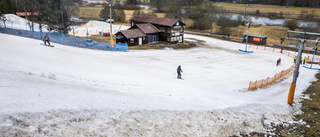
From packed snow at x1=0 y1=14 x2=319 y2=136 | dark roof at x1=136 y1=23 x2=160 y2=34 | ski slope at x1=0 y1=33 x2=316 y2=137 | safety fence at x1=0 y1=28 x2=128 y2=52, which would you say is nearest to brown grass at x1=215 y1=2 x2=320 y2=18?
dark roof at x1=136 y1=23 x2=160 y2=34

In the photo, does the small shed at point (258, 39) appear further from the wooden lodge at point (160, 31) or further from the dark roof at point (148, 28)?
the dark roof at point (148, 28)

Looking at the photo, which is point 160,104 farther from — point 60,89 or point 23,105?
point 23,105

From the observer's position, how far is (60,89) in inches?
473

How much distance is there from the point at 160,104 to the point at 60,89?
5.87 meters

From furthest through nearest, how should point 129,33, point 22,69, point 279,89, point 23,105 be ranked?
point 129,33, point 279,89, point 22,69, point 23,105

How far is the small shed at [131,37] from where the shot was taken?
1655 inches

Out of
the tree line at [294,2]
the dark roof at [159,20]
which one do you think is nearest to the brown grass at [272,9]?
the tree line at [294,2]

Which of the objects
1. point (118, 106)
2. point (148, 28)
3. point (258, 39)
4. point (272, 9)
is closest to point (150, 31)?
point (148, 28)

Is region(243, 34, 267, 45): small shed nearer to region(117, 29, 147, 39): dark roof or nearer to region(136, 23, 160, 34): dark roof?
region(136, 23, 160, 34): dark roof

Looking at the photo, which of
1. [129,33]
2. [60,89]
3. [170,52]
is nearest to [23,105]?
[60,89]

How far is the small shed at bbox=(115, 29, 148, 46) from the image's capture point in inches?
1655

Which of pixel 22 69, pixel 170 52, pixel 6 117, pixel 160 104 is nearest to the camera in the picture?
pixel 6 117

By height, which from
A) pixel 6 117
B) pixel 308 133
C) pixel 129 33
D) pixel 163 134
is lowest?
pixel 308 133

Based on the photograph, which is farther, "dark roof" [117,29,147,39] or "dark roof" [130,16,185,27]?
"dark roof" [130,16,185,27]
